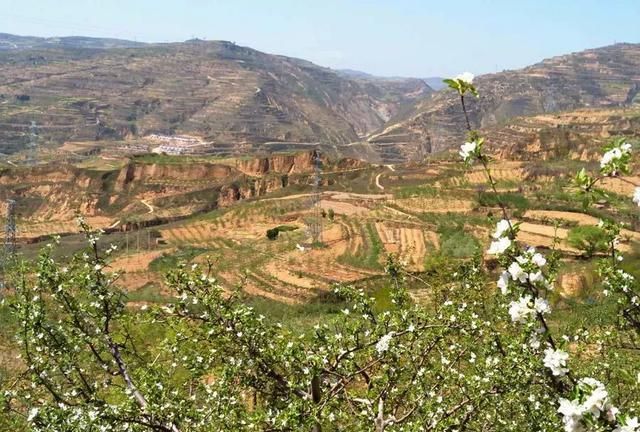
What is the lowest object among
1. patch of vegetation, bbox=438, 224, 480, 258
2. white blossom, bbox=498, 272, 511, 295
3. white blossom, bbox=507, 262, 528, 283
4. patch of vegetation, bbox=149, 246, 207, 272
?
patch of vegetation, bbox=149, 246, 207, 272

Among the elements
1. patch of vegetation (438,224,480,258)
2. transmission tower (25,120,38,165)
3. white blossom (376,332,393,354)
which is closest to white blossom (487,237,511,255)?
white blossom (376,332,393,354)

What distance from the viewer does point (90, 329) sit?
864 cm

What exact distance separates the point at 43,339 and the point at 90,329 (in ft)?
2.05

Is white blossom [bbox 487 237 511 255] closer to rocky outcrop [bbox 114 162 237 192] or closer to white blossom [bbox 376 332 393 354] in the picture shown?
white blossom [bbox 376 332 393 354]

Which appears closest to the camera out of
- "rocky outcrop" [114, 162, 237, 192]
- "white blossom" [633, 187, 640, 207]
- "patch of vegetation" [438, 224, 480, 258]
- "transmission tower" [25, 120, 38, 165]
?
"white blossom" [633, 187, 640, 207]

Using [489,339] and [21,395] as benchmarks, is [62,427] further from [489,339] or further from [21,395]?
[489,339]

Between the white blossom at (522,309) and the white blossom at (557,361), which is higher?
the white blossom at (522,309)

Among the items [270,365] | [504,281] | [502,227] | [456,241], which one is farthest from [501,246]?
[456,241]

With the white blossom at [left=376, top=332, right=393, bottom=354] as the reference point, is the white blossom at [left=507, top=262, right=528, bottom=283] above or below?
above

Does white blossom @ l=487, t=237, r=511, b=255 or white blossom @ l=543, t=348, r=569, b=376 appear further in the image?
white blossom @ l=487, t=237, r=511, b=255

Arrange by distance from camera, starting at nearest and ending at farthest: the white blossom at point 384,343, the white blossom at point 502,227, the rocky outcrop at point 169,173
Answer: the white blossom at point 502,227 → the white blossom at point 384,343 → the rocky outcrop at point 169,173

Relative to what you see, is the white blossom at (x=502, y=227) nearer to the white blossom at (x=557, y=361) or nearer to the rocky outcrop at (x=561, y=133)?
the white blossom at (x=557, y=361)

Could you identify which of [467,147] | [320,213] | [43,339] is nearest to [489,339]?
[467,147]

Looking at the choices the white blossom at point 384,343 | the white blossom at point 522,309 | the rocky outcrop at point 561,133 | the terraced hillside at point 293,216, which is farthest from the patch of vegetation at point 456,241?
the white blossom at point 522,309
